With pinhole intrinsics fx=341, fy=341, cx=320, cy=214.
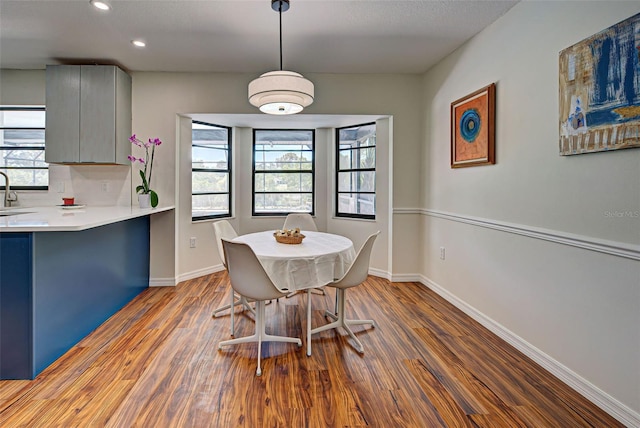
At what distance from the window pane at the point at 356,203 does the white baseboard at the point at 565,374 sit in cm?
181

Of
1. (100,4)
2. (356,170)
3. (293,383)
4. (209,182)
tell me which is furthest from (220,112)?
(293,383)

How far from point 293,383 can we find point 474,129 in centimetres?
253

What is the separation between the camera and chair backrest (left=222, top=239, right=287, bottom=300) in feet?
6.96

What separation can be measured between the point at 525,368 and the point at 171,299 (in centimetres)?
316

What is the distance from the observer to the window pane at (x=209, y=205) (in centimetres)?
446

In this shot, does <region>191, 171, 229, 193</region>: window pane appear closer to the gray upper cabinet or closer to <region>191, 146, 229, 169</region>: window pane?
<region>191, 146, 229, 169</region>: window pane

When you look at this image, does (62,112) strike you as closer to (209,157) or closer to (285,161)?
(209,157)

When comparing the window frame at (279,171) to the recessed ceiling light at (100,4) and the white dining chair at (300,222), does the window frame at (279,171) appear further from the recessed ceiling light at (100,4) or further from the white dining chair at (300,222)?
the recessed ceiling light at (100,4)

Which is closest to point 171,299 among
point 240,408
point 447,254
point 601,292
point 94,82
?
point 240,408

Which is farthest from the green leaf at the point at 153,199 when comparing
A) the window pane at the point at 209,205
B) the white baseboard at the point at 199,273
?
the white baseboard at the point at 199,273

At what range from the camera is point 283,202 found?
520 centimetres

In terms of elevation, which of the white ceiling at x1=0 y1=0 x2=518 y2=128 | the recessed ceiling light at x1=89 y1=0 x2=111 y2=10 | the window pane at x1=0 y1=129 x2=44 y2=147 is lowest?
the window pane at x1=0 y1=129 x2=44 y2=147

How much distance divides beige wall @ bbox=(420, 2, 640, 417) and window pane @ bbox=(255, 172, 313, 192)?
231 centimetres

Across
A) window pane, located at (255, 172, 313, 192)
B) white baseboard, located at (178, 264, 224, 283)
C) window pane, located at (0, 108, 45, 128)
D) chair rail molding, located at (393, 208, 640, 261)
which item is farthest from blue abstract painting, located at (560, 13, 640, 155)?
window pane, located at (0, 108, 45, 128)
